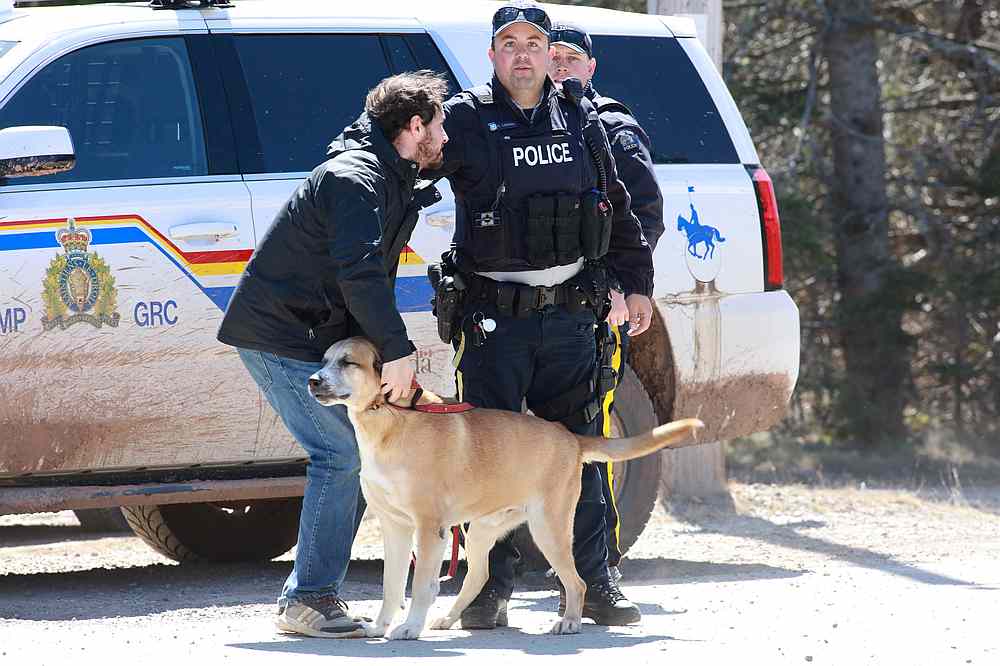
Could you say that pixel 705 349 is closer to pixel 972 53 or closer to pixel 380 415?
pixel 380 415

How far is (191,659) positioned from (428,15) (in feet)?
9.56

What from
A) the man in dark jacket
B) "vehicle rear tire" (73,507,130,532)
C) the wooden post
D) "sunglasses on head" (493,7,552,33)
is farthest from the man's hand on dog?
the wooden post

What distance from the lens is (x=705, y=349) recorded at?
6.29m

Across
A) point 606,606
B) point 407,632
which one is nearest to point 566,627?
point 606,606

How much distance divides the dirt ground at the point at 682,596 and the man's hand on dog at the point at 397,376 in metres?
0.76

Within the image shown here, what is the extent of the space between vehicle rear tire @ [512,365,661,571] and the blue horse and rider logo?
54cm

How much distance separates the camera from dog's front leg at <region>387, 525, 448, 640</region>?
15.1 feet

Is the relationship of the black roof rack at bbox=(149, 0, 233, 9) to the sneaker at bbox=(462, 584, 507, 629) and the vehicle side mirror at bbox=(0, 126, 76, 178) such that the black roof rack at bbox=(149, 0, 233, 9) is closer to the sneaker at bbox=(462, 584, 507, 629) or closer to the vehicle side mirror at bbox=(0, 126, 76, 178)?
the vehicle side mirror at bbox=(0, 126, 76, 178)

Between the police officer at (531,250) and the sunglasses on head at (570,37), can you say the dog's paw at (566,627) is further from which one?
the sunglasses on head at (570,37)

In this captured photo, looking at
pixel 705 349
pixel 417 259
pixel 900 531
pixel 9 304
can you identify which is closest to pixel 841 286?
pixel 900 531

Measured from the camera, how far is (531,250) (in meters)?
4.93

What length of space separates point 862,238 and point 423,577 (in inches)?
318

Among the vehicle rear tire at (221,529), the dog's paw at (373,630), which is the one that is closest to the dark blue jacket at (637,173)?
the dog's paw at (373,630)

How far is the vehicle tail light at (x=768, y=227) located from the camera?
20.7 ft
